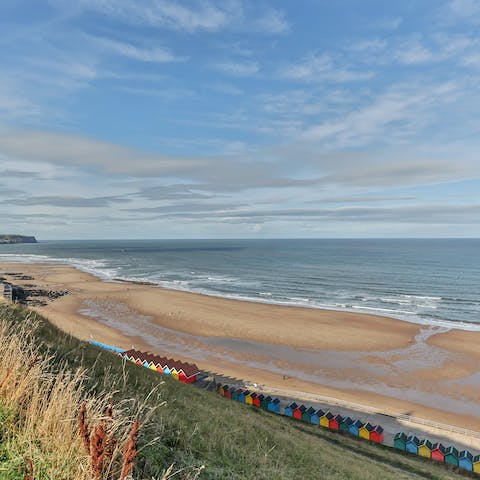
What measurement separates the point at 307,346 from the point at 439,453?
20.3m

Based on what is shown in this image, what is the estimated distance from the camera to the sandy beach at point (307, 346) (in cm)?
2714

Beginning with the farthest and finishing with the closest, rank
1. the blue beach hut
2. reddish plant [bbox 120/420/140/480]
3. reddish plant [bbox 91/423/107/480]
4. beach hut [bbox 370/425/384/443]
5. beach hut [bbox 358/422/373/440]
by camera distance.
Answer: the blue beach hut, beach hut [bbox 358/422/373/440], beach hut [bbox 370/425/384/443], reddish plant [bbox 91/423/107/480], reddish plant [bbox 120/420/140/480]

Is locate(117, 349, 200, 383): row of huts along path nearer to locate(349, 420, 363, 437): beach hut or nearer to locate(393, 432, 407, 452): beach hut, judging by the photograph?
locate(349, 420, 363, 437): beach hut

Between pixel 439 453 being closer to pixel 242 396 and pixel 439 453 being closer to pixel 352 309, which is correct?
pixel 242 396

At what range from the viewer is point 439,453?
17438 mm

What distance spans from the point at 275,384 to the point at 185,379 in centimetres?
863

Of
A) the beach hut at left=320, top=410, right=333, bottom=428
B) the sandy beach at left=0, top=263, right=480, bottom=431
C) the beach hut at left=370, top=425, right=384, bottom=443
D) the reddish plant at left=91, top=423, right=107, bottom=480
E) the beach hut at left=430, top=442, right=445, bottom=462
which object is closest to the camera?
the reddish plant at left=91, top=423, right=107, bottom=480

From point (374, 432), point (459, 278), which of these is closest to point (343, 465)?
point (374, 432)

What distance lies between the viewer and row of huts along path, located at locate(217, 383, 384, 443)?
19.1 meters

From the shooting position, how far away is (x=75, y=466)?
141 inches

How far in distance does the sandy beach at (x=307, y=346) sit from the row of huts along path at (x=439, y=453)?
18.5 feet

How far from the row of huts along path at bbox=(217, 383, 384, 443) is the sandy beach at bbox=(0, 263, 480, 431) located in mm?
4131

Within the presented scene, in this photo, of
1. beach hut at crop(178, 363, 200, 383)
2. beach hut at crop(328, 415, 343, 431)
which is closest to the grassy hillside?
beach hut at crop(328, 415, 343, 431)

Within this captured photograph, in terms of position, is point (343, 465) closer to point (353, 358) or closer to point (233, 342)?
point (353, 358)
